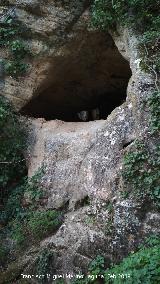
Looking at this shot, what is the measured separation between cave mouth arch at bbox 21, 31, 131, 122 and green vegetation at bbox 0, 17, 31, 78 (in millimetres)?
740

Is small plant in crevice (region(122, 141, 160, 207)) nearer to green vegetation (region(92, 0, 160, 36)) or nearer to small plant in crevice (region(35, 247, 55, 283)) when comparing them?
small plant in crevice (region(35, 247, 55, 283))

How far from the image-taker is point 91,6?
351 inches

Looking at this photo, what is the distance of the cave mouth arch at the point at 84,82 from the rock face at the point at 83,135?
29 mm

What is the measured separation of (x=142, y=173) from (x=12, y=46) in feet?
15.1

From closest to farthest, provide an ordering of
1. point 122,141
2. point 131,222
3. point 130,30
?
point 131,222 → point 122,141 → point 130,30

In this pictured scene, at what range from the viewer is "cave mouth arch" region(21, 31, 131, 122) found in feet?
31.6

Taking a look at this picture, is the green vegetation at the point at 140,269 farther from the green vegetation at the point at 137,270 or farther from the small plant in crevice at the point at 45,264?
the small plant in crevice at the point at 45,264

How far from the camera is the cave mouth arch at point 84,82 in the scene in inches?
380

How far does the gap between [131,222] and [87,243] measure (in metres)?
0.93

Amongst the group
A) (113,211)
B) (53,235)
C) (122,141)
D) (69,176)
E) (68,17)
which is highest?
(68,17)

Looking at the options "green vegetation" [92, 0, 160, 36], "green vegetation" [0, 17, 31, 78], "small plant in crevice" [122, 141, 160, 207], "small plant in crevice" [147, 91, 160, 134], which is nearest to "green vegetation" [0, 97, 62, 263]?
"green vegetation" [0, 17, 31, 78]

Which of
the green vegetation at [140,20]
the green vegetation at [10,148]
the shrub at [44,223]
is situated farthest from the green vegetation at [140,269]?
the green vegetation at [10,148]

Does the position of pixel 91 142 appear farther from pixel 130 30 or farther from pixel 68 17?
pixel 68 17

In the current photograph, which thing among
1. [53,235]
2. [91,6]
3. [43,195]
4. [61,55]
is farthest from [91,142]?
[91,6]
